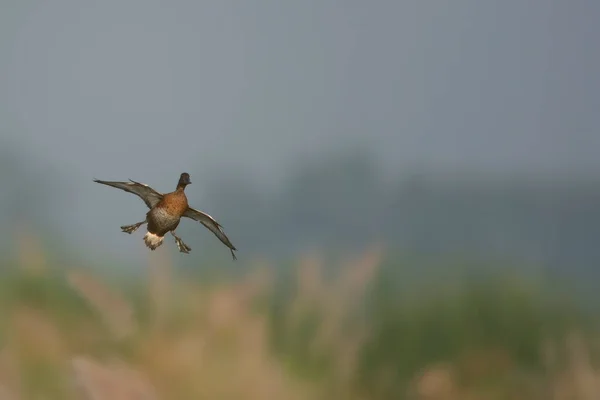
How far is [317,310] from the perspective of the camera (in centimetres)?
543

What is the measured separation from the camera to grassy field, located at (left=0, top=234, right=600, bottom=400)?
5258 millimetres

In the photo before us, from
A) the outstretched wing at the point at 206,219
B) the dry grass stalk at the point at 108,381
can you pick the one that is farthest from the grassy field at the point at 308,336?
the outstretched wing at the point at 206,219

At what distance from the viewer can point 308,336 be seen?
5.44m

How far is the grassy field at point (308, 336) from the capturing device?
17.3ft

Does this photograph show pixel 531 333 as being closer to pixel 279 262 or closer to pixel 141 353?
pixel 279 262

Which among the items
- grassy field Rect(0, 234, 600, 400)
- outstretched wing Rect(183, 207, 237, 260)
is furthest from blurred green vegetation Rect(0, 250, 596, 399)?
outstretched wing Rect(183, 207, 237, 260)

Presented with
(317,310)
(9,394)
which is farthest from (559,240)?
(9,394)

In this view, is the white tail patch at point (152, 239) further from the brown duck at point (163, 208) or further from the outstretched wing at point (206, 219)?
the outstretched wing at point (206, 219)

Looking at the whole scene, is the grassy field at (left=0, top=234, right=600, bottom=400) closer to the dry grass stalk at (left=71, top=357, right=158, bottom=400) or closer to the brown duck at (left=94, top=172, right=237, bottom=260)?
the dry grass stalk at (left=71, top=357, right=158, bottom=400)

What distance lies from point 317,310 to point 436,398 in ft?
3.67

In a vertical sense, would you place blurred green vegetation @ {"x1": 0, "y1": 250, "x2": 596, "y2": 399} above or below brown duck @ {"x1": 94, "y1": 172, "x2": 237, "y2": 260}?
above

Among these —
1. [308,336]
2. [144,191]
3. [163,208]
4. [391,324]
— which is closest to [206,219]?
[163,208]

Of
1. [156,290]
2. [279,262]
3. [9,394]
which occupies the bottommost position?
[9,394]

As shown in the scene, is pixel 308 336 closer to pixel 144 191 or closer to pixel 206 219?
pixel 206 219
